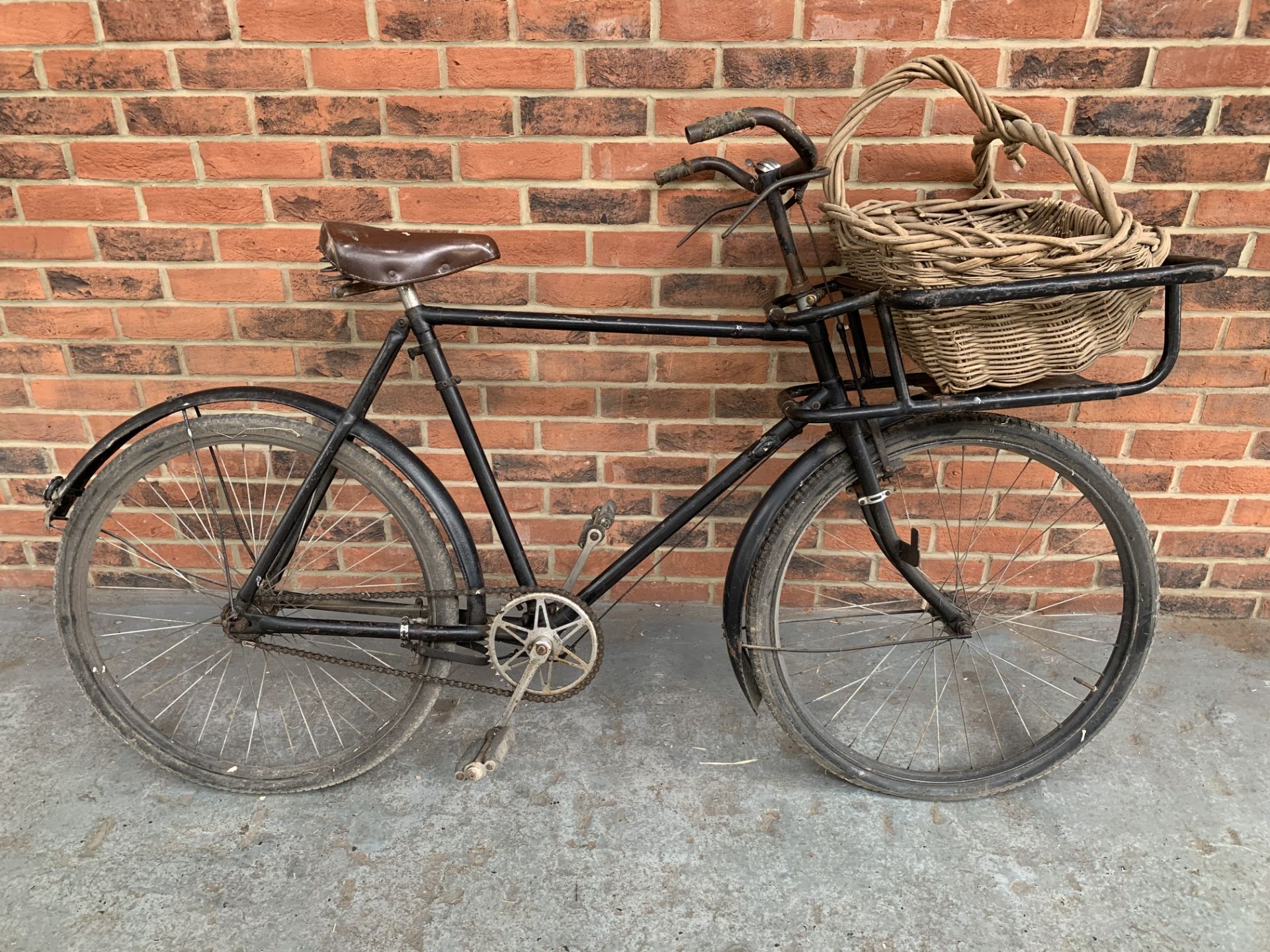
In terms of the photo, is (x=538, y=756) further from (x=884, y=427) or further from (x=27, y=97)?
(x=27, y=97)

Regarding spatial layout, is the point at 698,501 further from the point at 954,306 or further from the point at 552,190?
the point at 552,190

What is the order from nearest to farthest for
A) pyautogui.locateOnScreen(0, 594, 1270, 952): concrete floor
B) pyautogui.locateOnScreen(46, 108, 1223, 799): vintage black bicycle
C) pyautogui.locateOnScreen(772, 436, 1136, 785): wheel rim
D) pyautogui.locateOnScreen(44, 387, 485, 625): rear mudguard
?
pyautogui.locateOnScreen(0, 594, 1270, 952): concrete floor
pyautogui.locateOnScreen(46, 108, 1223, 799): vintage black bicycle
pyautogui.locateOnScreen(44, 387, 485, 625): rear mudguard
pyautogui.locateOnScreen(772, 436, 1136, 785): wheel rim

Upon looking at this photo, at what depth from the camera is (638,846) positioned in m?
1.75

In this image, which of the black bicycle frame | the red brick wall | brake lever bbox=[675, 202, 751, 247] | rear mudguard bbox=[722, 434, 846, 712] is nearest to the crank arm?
the black bicycle frame

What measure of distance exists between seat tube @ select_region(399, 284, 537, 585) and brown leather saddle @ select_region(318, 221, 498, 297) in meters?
0.08

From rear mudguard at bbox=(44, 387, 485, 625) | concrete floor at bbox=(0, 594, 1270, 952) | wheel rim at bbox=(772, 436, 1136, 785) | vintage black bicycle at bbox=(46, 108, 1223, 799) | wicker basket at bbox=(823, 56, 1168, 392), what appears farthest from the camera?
wheel rim at bbox=(772, 436, 1136, 785)

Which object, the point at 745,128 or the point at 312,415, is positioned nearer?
the point at 745,128

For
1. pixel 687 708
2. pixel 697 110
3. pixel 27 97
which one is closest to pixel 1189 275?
pixel 697 110

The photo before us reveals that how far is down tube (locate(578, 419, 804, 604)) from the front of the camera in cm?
183

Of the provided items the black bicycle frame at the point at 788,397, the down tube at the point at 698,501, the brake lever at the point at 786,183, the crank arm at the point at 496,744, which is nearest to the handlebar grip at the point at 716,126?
the brake lever at the point at 786,183

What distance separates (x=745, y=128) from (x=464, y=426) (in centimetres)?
86

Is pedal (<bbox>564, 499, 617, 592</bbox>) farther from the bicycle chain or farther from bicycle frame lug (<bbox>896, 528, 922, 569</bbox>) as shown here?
bicycle frame lug (<bbox>896, 528, 922, 569</bbox>)

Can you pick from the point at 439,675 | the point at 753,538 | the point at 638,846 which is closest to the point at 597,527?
the point at 753,538

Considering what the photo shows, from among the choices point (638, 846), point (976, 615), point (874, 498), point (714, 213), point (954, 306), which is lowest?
point (638, 846)
